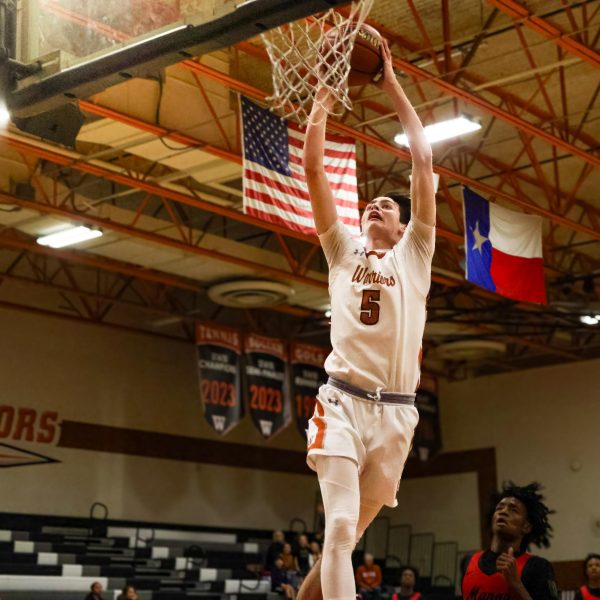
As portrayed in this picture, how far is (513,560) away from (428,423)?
19.5 m

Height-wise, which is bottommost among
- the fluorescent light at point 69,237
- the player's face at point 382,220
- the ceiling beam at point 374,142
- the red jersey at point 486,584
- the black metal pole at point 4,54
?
the red jersey at point 486,584

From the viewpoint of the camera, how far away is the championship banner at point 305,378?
21.9 meters

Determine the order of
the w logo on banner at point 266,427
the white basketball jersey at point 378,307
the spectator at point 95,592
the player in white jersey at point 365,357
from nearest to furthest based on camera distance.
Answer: the player in white jersey at point 365,357 → the white basketball jersey at point 378,307 → the spectator at point 95,592 → the w logo on banner at point 266,427

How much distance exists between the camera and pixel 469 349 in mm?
24219

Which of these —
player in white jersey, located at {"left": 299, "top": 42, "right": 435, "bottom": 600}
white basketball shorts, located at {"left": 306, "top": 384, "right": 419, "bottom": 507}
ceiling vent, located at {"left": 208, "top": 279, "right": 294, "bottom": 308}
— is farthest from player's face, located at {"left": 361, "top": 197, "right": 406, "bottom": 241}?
ceiling vent, located at {"left": 208, "top": 279, "right": 294, "bottom": 308}

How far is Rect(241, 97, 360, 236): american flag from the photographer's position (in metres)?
13.1

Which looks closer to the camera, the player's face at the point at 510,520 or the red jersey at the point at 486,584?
the red jersey at the point at 486,584

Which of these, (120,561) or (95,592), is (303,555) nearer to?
(120,561)

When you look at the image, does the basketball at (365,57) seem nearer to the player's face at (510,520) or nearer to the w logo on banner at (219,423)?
the player's face at (510,520)

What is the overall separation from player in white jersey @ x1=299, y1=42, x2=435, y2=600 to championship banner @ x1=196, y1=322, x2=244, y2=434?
16.2 meters

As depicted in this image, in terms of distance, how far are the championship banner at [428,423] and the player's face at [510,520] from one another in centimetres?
1857

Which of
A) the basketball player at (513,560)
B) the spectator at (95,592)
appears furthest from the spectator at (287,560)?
the basketball player at (513,560)

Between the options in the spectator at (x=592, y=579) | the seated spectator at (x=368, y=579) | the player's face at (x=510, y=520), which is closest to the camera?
the player's face at (x=510, y=520)

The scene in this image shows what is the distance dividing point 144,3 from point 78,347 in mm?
17817
